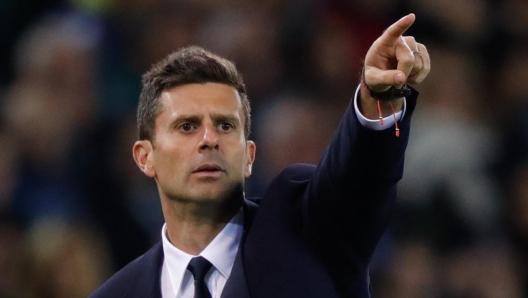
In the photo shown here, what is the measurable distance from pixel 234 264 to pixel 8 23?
438cm

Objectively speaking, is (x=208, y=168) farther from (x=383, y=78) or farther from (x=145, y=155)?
(x=383, y=78)

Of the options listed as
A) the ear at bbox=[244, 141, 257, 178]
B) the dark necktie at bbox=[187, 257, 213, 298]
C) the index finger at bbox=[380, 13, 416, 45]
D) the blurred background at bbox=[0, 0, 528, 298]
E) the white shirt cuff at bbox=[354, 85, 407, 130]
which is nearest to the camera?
the index finger at bbox=[380, 13, 416, 45]

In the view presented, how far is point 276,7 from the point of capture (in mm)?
Result: 6637

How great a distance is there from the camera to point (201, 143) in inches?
126

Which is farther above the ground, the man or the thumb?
the thumb

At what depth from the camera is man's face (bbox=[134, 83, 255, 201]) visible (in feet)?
10.5

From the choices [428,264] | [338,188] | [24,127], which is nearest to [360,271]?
[338,188]

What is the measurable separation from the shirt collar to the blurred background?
6.96 feet

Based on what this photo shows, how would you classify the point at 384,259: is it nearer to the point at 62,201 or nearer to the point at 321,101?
the point at 321,101

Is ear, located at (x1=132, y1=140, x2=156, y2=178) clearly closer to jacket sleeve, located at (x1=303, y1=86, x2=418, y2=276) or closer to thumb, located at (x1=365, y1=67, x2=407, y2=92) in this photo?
jacket sleeve, located at (x1=303, y1=86, x2=418, y2=276)

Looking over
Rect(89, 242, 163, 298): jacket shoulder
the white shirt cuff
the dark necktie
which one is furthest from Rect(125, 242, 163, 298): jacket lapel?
the white shirt cuff

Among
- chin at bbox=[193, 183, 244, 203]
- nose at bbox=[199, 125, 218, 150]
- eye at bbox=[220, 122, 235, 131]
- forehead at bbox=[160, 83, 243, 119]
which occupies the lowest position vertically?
chin at bbox=[193, 183, 244, 203]

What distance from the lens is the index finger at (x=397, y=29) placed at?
2539mm

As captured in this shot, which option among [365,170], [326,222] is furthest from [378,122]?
[326,222]
